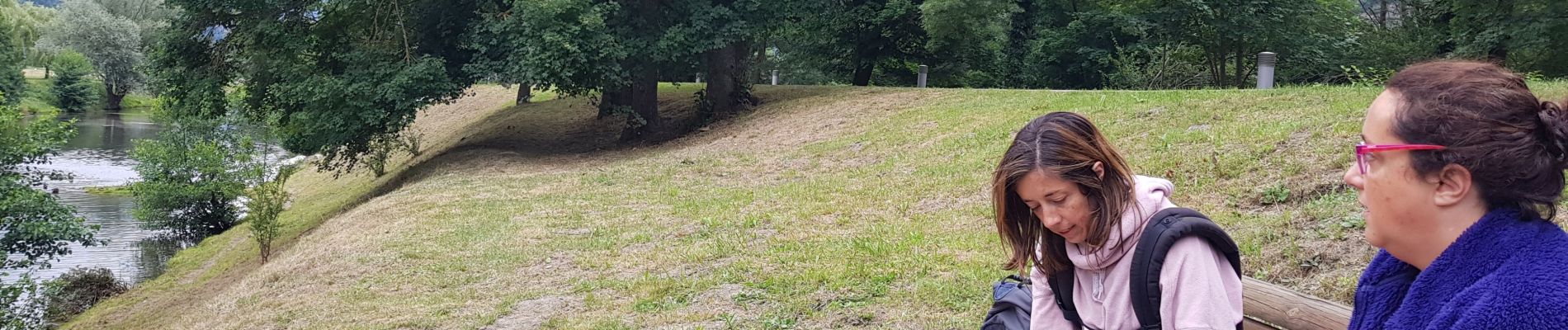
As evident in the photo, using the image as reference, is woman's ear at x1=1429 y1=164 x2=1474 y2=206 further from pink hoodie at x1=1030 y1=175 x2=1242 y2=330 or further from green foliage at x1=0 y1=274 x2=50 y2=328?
green foliage at x1=0 y1=274 x2=50 y2=328

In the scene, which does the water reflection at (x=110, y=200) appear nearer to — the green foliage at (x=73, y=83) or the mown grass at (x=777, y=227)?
the green foliage at (x=73, y=83)

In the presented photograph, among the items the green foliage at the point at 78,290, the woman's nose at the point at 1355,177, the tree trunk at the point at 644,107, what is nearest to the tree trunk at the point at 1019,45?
the tree trunk at the point at 644,107

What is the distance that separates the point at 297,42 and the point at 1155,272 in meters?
20.5

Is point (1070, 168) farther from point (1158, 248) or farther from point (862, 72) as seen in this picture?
point (862, 72)

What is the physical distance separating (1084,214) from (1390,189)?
104cm

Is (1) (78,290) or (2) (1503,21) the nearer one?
(1) (78,290)

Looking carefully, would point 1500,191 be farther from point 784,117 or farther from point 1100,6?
point 1100,6

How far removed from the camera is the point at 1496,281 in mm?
1665

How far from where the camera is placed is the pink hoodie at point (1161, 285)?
8.38 ft

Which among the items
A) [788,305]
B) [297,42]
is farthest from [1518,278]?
[297,42]

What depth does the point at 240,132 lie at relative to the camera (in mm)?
35812

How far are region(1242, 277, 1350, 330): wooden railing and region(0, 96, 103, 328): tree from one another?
20.0m

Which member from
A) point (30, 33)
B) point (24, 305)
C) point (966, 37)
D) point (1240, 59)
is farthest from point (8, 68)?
point (1240, 59)

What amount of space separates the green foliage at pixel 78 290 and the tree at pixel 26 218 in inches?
11.0
